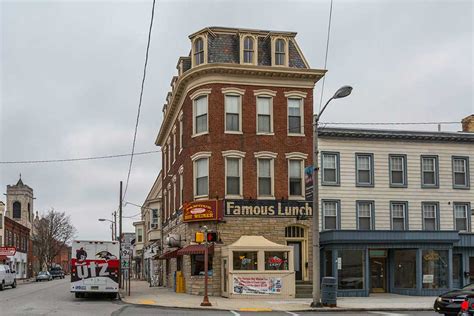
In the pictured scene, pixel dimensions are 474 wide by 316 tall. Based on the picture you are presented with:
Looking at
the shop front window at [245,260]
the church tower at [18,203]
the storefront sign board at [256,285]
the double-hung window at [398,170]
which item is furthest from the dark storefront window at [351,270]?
the church tower at [18,203]

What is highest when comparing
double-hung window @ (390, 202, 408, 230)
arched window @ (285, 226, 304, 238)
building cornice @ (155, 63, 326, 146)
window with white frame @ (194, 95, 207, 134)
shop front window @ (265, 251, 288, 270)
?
building cornice @ (155, 63, 326, 146)

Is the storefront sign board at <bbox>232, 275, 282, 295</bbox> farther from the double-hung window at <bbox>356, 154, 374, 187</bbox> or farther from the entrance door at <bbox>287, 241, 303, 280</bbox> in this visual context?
the double-hung window at <bbox>356, 154, 374, 187</bbox>

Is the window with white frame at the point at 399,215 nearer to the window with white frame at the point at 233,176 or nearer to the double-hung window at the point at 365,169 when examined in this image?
the double-hung window at the point at 365,169

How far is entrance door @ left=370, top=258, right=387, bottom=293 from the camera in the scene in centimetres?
3494

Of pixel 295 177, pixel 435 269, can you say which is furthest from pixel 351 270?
pixel 295 177

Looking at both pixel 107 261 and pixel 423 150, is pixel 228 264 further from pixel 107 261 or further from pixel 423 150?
pixel 423 150

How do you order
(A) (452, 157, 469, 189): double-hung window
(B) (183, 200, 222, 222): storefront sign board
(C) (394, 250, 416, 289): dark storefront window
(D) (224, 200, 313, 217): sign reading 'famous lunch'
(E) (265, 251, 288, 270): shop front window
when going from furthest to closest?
(A) (452, 157, 469, 189): double-hung window
(C) (394, 250, 416, 289): dark storefront window
(D) (224, 200, 313, 217): sign reading 'famous lunch'
(B) (183, 200, 222, 222): storefront sign board
(E) (265, 251, 288, 270): shop front window

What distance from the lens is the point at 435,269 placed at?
111 ft

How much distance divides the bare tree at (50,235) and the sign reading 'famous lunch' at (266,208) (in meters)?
80.5

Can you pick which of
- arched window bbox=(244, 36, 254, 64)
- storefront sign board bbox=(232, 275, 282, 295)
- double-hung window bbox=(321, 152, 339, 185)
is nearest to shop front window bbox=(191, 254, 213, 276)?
storefront sign board bbox=(232, 275, 282, 295)

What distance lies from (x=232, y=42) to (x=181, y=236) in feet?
37.2

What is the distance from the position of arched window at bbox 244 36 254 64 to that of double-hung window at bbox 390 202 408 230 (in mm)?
11669

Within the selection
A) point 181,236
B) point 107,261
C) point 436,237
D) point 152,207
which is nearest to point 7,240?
point 152,207

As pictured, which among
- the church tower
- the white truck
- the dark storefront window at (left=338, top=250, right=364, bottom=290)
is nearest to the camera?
the white truck
